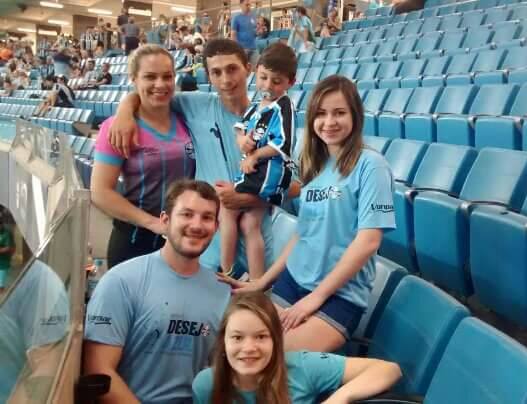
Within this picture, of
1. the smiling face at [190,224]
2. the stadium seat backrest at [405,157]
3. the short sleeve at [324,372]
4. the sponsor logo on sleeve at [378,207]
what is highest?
the stadium seat backrest at [405,157]

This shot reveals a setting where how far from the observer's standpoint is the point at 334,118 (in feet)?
4.67

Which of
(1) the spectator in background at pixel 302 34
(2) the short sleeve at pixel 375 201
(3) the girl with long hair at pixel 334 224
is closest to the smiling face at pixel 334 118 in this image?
(3) the girl with long hair at pixel 334 224

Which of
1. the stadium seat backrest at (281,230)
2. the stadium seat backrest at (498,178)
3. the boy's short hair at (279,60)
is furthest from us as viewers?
the stadium seat backrest at (498,178)

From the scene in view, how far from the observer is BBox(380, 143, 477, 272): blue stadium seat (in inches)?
92.4

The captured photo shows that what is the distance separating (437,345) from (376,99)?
3607 millimetres

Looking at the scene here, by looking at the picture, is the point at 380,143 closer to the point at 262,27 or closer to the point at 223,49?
the point at 223,49

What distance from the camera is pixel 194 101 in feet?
5.72

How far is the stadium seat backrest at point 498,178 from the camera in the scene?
2.21 m

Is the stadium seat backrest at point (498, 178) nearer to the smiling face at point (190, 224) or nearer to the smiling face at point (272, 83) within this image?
the smiling face at point (272, 83)

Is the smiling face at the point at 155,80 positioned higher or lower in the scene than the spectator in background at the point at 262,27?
lower

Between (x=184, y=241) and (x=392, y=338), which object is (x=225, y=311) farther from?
(x=392, y=338)

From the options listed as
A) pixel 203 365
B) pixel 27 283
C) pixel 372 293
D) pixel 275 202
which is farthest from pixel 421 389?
pixel 27 283

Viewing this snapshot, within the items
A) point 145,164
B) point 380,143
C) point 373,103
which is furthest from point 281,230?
point 373,103

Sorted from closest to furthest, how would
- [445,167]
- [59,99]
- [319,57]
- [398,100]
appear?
1. [445,167]
2. [398,100]
3. [319,57]
4. [59,99]
